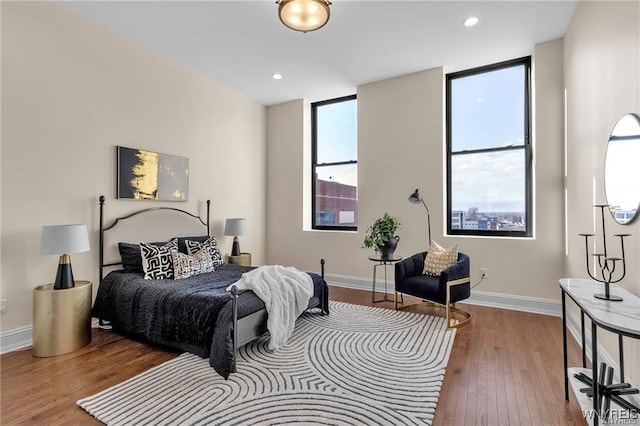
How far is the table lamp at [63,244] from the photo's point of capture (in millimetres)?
2580

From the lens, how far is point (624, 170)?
205 cm

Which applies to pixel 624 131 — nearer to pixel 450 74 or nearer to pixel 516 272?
pixel 516 272

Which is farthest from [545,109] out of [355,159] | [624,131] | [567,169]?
[355,159]

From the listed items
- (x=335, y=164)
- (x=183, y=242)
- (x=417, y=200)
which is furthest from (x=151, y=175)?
(x=417, y=200)

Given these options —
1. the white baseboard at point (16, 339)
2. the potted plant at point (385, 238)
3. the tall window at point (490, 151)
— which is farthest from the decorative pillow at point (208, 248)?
→ the tall window at point (490, 151)

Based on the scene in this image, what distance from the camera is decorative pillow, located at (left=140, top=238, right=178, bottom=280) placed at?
3197 millimetres

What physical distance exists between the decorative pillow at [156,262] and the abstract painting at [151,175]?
749 millimetres

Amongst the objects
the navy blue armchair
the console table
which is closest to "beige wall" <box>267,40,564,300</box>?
the navy blue armchair

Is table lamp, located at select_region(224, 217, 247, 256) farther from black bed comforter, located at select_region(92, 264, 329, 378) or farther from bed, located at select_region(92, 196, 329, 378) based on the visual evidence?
black bed comforter, located at select_region(92, 264, 329, 378)

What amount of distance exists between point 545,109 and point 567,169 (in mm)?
794

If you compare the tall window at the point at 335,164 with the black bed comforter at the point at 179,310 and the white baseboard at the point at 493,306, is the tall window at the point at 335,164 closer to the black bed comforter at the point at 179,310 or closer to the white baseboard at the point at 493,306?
the white baseboard at the point at 493,306

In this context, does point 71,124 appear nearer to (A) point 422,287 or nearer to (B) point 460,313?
(A) point 422,287

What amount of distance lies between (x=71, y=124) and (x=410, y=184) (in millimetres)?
4113

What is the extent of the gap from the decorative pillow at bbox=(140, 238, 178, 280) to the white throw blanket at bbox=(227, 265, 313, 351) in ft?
3.20
